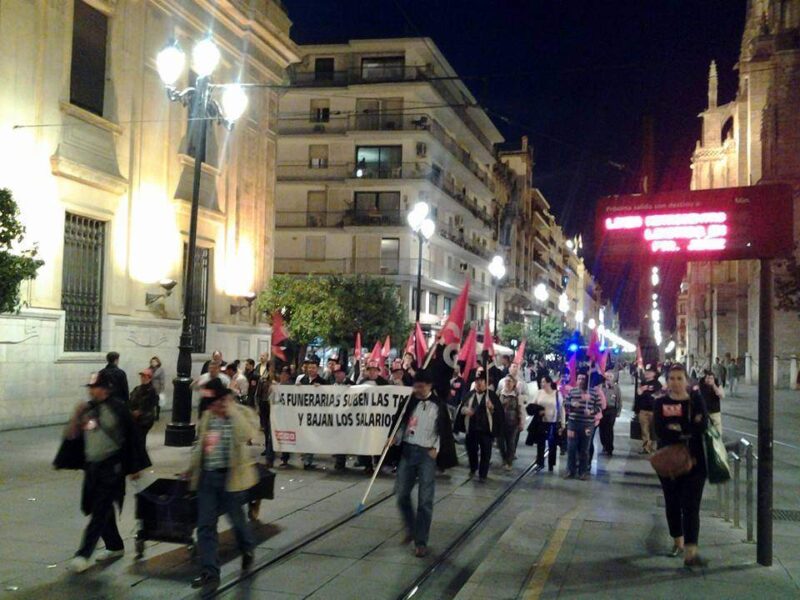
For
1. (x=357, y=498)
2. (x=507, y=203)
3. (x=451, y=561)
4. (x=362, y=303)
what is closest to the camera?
(x=451, y=561)

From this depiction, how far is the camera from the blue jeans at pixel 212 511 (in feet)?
20.7

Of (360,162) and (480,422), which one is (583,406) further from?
(360,162)

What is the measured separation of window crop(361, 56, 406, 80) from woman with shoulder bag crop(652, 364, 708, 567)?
1677 inches

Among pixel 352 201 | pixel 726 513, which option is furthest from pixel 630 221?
pixel 352 201

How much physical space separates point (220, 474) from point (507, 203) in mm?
71542

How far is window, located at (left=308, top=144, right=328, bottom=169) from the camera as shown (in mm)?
48750

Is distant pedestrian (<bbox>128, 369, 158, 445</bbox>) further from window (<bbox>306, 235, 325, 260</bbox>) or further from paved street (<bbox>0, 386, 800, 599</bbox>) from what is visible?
window (<bbox>306, 235, 325, 260</bbox>)

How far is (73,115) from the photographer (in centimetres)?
1836

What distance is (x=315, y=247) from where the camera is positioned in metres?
48.3

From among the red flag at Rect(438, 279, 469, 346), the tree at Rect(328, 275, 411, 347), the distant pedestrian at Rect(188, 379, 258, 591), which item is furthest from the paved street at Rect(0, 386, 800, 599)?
the tree at Rect(328, 275, 411, 347)

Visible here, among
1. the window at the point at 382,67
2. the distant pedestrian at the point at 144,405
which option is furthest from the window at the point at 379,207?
the distant pedestrian at the point at 144,405

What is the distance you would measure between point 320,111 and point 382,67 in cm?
457

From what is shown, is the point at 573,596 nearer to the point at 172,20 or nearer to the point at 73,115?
the point at 73,115

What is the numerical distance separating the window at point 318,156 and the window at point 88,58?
1141 inches
